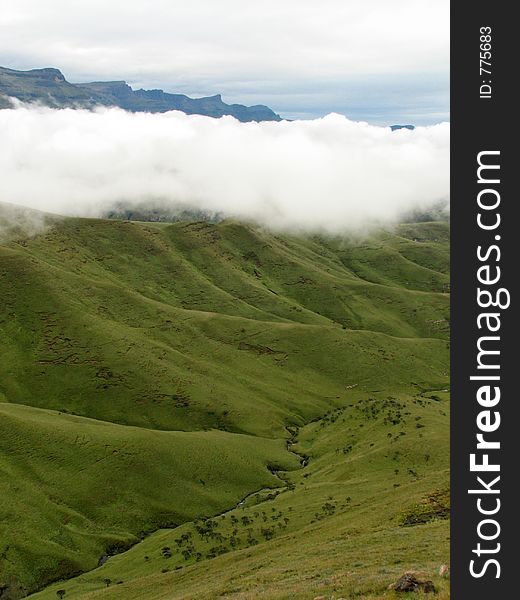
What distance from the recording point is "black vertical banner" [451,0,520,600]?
16.8 meters

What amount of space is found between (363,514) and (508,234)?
76627 mm

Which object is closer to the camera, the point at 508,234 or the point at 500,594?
the point at 500,594

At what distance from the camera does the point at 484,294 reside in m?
17.4

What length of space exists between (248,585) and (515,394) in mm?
40867

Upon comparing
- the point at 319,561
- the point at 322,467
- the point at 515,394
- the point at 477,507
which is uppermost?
the point at 515,394

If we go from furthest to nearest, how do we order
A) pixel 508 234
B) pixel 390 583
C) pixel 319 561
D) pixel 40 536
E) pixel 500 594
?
pixel 40 536 < pixel 319 561 < pixel 390 583 < pixel 508 234 < pixel 500 594

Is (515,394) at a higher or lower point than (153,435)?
higher

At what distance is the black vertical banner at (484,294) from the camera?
16.8 meters

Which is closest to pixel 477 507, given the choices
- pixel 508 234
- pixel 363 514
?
pixel 508 234

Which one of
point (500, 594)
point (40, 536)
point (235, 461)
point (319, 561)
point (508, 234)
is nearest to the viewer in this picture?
point (500, 594)

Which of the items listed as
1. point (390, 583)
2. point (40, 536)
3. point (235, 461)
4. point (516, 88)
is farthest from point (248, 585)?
point (235, 461)

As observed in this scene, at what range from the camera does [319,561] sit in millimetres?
53062

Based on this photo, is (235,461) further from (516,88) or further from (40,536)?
(516,88)

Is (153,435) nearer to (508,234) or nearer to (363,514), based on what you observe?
(363,514)
